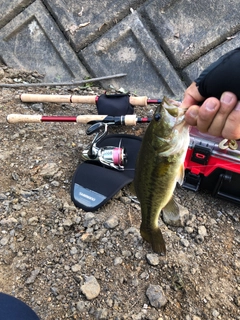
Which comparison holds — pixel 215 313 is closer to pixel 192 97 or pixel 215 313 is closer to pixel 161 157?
pixel 161 157

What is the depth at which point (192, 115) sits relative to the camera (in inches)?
68.4

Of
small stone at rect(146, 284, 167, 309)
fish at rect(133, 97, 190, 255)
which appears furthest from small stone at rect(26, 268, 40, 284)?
fish at rect(133, 97, 190, 255)

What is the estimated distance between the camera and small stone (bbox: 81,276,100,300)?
7.82ft

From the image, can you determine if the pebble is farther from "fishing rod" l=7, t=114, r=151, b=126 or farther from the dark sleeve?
the dark sleeve

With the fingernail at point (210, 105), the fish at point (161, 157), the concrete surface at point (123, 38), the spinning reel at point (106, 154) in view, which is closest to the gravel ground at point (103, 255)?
the spinning reel at point (106, 154)

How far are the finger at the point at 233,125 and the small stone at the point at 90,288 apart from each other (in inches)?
52.1

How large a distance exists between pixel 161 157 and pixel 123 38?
3.10 meters

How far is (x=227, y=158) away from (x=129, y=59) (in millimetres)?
2284

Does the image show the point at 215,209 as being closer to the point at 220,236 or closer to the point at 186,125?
the point at 220,236

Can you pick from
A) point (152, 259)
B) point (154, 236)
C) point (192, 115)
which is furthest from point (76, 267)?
point (192, 115)

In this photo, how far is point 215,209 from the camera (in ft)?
10.3

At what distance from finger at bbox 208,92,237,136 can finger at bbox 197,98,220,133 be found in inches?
0.7

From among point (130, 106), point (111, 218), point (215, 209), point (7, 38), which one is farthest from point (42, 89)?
point (215, 209)

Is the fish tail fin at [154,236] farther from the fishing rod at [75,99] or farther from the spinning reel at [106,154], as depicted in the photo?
the fishing rod at [75,99]
